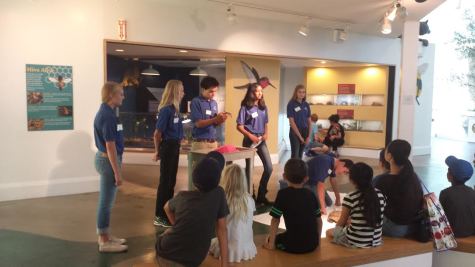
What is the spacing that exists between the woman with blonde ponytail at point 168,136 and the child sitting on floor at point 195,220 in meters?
1.78

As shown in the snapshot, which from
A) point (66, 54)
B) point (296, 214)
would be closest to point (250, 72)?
point (66, 54)

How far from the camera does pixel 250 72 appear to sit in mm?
8453

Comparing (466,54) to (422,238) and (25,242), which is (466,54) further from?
(25,242)

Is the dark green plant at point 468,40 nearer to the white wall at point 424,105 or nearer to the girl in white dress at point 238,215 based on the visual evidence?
the white wall at point 424,105

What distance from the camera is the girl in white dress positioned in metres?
2.55

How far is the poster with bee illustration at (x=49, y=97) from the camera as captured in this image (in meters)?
5.35

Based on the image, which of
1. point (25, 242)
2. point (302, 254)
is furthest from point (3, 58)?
point (302, 254)

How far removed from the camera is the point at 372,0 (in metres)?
6.15

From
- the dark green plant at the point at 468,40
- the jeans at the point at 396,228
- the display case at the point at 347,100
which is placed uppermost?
the dark green plant at the point at 468,40

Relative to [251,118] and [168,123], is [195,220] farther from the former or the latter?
[251,118]

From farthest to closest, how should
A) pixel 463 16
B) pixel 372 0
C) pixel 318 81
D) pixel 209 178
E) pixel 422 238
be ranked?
pixel 463 16 → pixel 318 81 → pixel 372 0 → pixel 422 238 → pixel 209 178

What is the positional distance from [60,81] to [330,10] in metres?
4.29

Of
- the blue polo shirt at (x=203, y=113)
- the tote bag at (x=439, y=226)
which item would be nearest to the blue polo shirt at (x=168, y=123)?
the blue polo shirt at (x=203, y=113)

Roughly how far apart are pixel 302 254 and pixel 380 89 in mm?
8037
